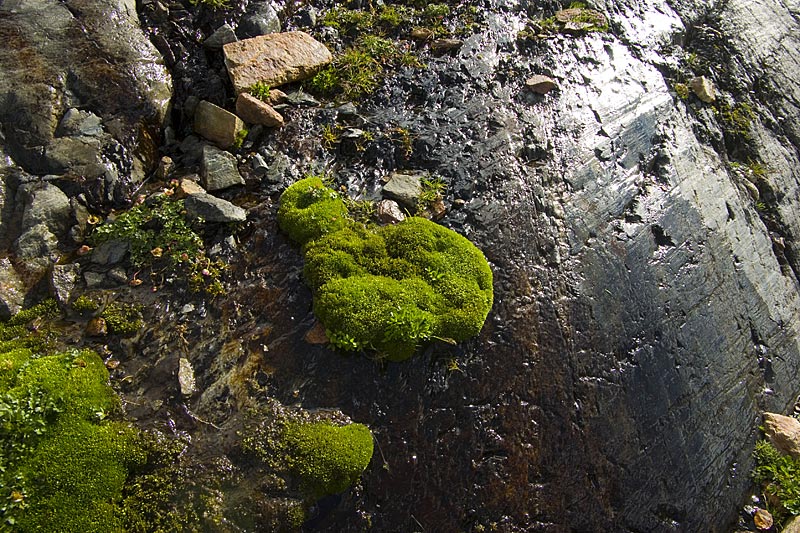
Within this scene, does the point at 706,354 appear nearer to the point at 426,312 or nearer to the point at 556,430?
the point at 556,430

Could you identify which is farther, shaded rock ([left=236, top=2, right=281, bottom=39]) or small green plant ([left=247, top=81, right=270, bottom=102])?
shaded rock ([left=236, top=2, right=281, bottom=39])

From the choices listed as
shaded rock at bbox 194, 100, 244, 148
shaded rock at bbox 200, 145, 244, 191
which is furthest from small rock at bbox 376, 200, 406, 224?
shaded rock at bbox 194, 100, 244, 148

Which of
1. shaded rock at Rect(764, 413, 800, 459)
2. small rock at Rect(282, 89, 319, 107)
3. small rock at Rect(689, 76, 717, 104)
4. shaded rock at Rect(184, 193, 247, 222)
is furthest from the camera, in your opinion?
small rock at Rect(689, 76, 717, 104)

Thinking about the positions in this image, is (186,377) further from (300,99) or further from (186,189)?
(300,99)

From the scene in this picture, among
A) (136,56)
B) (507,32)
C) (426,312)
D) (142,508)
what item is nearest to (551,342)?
(426,312)

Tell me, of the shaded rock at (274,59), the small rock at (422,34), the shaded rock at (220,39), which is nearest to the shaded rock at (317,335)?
the shaded rock at (274,59)

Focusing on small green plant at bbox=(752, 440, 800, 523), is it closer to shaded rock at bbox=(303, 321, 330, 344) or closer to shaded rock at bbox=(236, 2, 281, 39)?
shaded rock at bbox=(303, 321, 330, 344)

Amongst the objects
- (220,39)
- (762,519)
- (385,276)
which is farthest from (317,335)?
(762,519)
